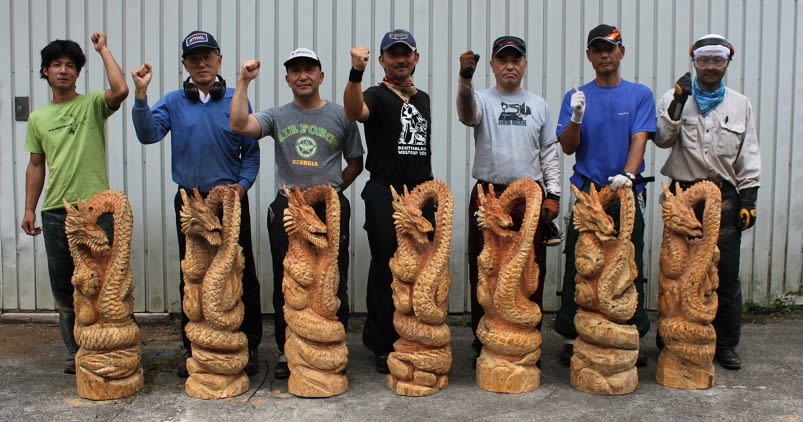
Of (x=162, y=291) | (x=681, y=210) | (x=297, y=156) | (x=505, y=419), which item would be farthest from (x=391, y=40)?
(x=162, y=291)

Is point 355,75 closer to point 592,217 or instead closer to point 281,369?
point 592,217

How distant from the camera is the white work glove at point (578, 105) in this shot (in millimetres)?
4035

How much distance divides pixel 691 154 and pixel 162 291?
4.06 meters

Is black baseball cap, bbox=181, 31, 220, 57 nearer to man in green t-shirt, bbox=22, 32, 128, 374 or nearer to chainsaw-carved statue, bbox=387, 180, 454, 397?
man in green t-shirt, bbox=22, 32, 128, 374

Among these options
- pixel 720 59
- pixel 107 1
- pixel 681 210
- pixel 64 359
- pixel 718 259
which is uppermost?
pixel 107 1

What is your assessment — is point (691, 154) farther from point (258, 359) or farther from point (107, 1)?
point (107, 1)

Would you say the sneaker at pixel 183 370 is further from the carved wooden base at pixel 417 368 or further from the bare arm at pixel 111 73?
the bare arm at pixel 111 73

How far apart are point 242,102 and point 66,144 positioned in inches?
46.7

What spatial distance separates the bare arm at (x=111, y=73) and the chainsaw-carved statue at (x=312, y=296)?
1.18 meters

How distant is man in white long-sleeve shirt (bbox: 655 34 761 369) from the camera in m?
4.35

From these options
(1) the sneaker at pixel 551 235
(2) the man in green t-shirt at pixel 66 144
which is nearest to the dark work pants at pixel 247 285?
(2) the man in green t-shirt at pixel 66 144

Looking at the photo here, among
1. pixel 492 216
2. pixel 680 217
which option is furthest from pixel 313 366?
pixel 680 217

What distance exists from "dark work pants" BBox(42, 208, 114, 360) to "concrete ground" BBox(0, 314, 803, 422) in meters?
0.43

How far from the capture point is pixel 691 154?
173 inches
